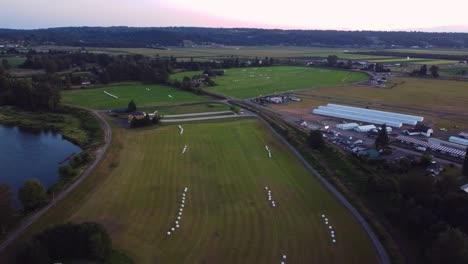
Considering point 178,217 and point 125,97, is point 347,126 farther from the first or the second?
point 125,97

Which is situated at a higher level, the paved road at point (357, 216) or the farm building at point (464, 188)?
the farm building at point (464, 188)

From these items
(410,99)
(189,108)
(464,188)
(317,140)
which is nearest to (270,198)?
(317,140)

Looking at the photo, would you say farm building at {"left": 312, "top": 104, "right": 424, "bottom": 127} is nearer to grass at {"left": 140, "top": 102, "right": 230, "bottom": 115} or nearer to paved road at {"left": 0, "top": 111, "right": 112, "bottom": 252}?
grass at {"left": 140, "top": 102, "right": 230, "bottom": 115}

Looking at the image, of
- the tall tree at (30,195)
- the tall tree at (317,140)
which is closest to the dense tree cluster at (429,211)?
the tall tree at (317,140)

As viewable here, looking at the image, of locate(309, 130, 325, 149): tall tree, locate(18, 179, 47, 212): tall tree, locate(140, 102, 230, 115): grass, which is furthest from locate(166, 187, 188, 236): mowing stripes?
locate(140, 102, 230, 115): grass

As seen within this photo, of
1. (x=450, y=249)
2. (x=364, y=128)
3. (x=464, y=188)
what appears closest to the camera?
(x=450, y=249)

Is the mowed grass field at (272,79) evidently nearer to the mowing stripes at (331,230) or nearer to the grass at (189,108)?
the grass at (189,108)
